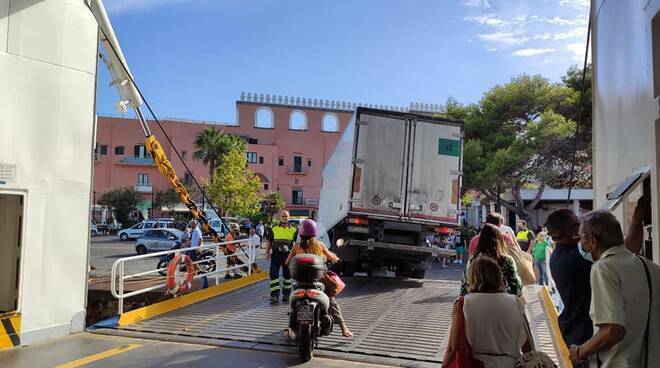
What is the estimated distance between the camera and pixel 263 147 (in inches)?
2547

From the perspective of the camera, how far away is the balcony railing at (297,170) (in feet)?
216

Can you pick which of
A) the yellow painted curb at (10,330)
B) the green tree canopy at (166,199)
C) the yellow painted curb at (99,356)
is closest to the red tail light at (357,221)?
the yellow painted curb at (99,356)

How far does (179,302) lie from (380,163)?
17.2ft

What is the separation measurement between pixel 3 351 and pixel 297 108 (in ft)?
206

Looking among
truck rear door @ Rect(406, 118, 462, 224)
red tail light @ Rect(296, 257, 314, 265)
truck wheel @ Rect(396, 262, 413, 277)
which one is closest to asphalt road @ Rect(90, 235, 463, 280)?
truck wheel @ Rect(396, 262, 413, 277)

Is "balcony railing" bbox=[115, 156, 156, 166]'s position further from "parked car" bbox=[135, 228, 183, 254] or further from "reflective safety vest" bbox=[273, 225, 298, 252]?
"reflective safety vest" bbox=[273, 225, 298, 252]

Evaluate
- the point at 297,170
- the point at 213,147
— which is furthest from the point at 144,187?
the point at 297,170

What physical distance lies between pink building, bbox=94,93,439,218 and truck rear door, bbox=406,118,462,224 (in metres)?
49.6

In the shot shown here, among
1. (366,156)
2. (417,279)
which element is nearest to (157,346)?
(366,156)

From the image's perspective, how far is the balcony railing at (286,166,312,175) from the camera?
65938mm

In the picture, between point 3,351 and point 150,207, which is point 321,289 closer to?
point 3,351

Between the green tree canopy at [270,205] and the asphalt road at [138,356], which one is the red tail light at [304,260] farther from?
the green tree canopy at [270,205]

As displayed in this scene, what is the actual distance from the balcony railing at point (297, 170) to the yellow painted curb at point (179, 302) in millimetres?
53559

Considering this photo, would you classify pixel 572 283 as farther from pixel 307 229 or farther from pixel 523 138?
pixel 523 138
